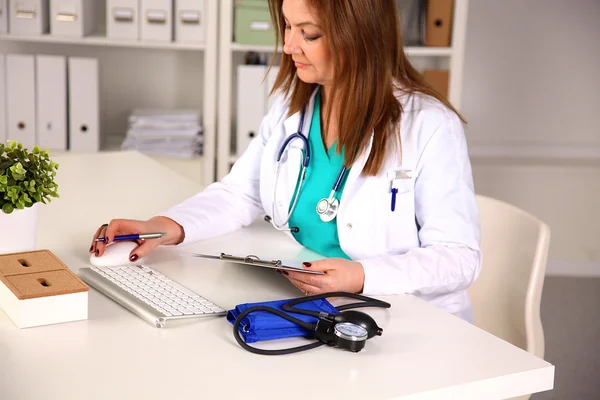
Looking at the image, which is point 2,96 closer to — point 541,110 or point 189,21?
point 189,21

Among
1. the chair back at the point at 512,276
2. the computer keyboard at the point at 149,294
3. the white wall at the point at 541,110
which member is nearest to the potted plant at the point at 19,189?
the computer keyboard at the point at 149,294

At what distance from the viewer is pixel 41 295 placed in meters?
1.08

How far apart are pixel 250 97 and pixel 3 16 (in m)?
1.00

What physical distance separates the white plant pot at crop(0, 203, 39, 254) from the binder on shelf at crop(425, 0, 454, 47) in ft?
7.01

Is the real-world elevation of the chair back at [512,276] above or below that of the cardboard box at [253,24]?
below

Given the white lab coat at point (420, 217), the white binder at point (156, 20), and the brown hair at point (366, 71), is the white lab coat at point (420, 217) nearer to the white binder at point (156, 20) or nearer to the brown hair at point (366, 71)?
the brown hair at point (366, 71)

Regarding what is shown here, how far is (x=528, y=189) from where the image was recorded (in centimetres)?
368

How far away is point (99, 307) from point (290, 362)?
341 millimetres

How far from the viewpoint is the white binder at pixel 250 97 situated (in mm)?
3051

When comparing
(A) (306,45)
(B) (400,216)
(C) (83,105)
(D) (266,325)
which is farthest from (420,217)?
(C) (83,105)

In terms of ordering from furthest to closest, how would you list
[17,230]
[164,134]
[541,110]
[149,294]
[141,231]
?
[541,110] → [164,134] → [141,231] → [17,230] → [149,294]

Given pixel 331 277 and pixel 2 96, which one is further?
pixel 2 96

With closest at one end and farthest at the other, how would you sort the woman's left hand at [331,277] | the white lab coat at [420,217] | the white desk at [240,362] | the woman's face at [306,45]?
the white desk at [240,362], the woman's left hand at [331,277], the white lab coat at [420,217], the woman's face at [306,45]

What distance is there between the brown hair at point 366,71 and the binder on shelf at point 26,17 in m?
1.87
